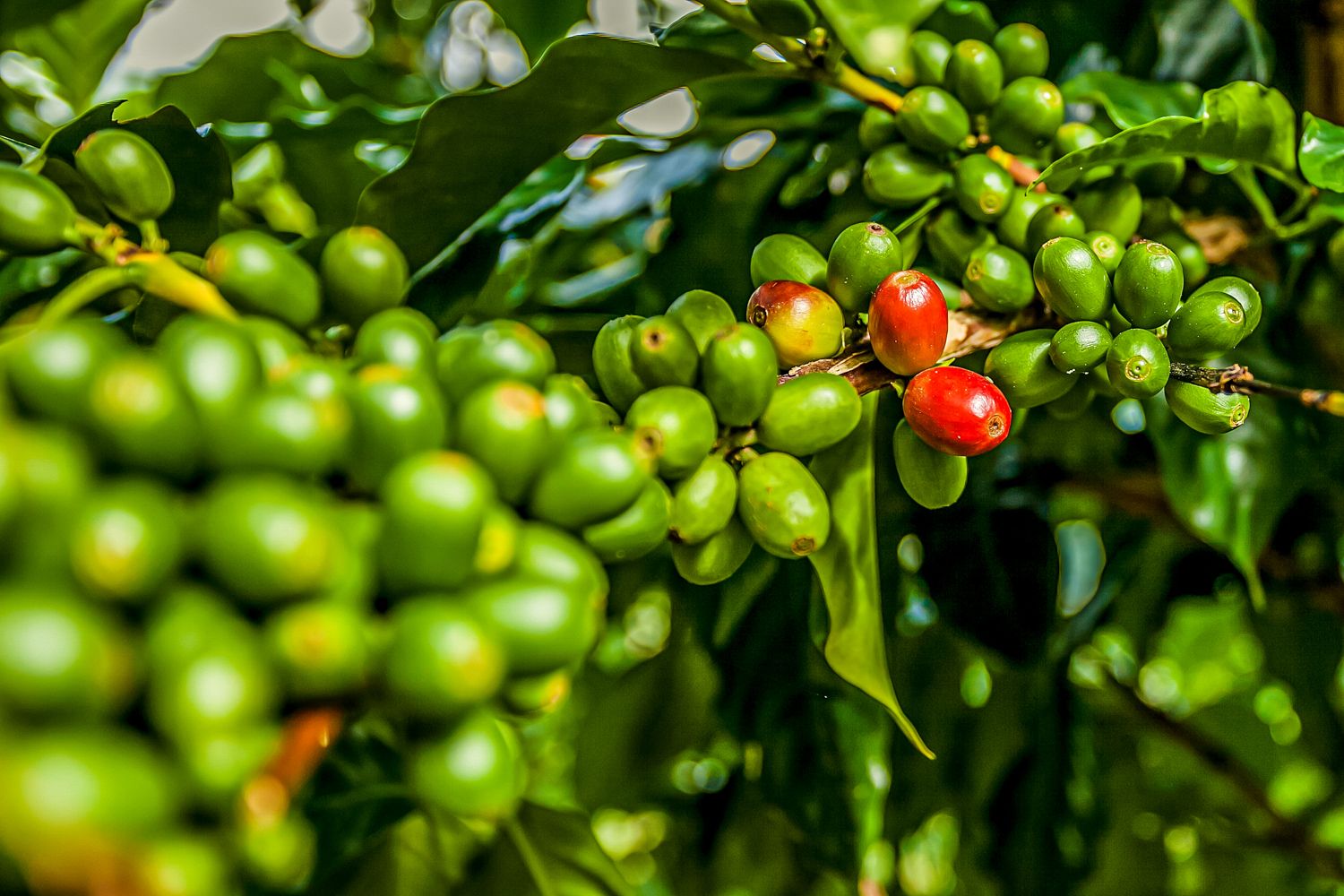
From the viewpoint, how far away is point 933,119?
0.55 meters

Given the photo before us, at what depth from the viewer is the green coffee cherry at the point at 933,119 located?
55 centimetres

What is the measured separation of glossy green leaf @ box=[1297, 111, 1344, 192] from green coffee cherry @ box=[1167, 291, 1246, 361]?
165mm

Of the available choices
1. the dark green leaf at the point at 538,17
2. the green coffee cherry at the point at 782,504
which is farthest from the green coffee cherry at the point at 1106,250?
the dark green leaf at the point at 538,17

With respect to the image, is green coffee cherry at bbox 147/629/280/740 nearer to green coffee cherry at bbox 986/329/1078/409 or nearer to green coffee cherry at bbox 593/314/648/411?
green coffee cherry at bbox 593/314/648/411

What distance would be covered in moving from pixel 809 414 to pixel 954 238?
0.67 feet

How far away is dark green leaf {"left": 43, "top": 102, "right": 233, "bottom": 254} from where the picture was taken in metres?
0.45

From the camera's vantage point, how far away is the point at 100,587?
23cm

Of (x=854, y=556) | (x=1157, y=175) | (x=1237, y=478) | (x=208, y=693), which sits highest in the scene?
(x=208, y=693)

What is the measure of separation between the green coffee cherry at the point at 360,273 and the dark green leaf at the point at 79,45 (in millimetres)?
758

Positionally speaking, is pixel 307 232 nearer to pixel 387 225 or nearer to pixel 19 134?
pixel 387 225

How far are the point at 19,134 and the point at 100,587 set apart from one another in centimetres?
78

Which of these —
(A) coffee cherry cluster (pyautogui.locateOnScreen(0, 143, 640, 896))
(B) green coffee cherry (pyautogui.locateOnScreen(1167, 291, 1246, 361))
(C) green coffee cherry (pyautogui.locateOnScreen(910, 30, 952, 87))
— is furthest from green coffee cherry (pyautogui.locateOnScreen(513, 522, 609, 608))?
(C) green coffee cherry (pyautogui.locateOnScreen(910, 30, 952, 87))

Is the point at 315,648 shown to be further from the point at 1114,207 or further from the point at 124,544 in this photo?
the point at 1114,207

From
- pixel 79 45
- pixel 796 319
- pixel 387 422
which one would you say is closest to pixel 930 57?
pixel 796 319
